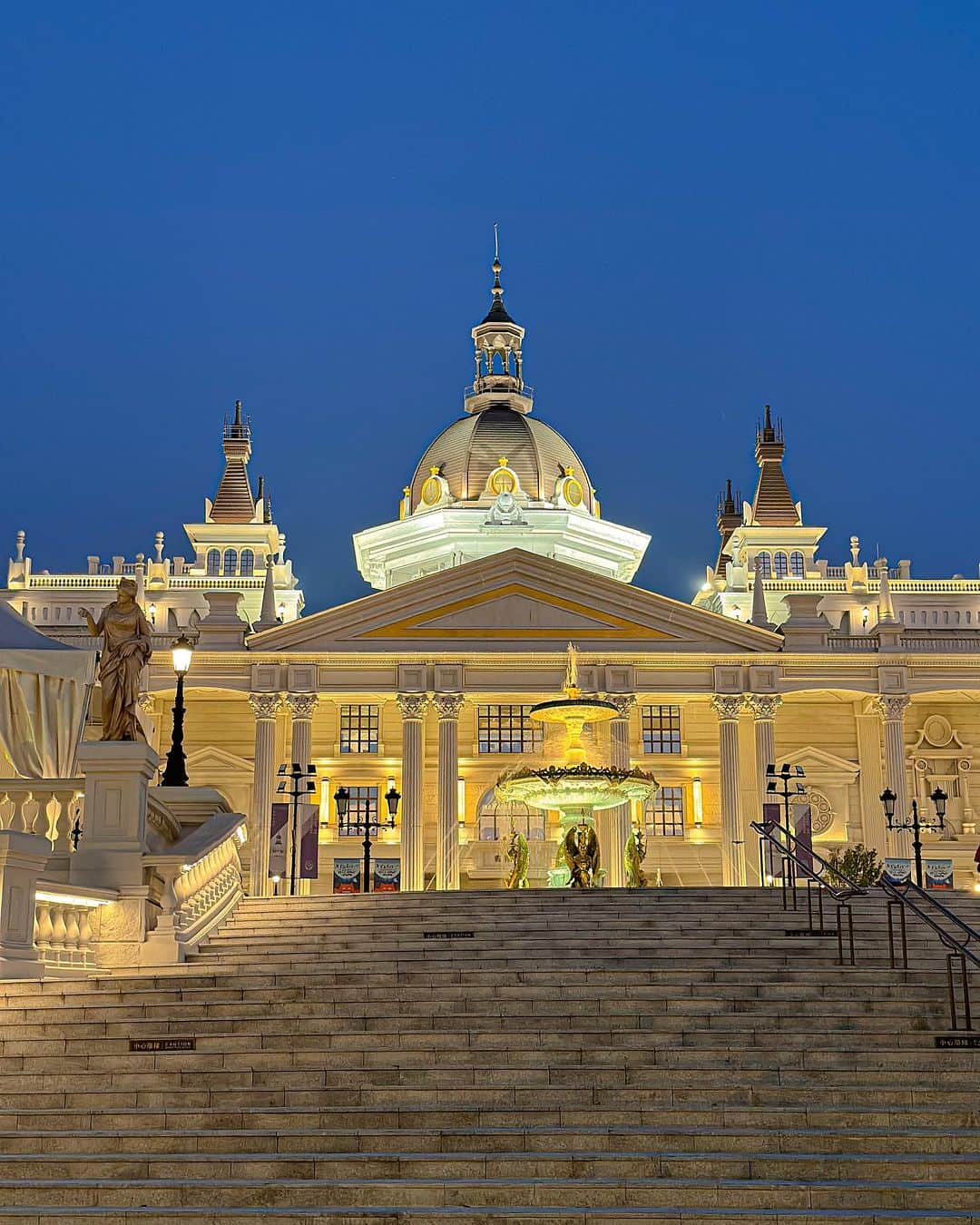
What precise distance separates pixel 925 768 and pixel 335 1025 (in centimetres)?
4571

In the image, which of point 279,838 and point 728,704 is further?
point 728,704

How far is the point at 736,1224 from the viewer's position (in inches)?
469

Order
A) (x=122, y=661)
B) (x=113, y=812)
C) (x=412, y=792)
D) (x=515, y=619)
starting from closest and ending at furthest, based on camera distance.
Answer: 1. (x=113, y=812)
2. (x=122, y=661)
3. (x=412, y=792)
4. (x=515, y=619)

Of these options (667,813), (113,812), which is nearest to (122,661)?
(113,812)

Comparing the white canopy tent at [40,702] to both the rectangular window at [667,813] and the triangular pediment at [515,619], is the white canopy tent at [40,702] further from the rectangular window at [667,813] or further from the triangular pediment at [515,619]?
the rectangular window at [667,813]

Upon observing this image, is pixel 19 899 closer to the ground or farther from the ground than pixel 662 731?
closer to the ground

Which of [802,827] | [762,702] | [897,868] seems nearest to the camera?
[897,868]

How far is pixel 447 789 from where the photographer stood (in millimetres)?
53969

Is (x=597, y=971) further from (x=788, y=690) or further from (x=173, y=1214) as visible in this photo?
(x=788, y=690)

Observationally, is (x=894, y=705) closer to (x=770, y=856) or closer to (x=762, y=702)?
(x=762, y=702)

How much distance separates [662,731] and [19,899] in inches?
1641

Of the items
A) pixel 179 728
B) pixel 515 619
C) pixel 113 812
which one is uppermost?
pixel 515 619

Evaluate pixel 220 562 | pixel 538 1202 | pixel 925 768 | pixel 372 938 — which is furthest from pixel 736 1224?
pixel 220 562

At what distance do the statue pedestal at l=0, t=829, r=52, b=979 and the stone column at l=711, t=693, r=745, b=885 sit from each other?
118ft
